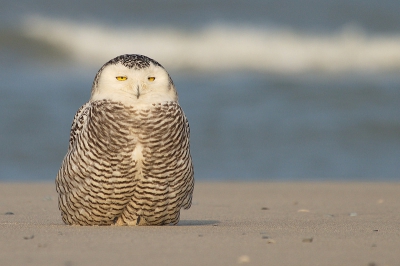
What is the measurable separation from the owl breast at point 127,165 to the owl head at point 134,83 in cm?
5

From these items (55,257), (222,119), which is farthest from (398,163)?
(55,257)

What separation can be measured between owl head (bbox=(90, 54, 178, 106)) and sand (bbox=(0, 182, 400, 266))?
800 millimetres

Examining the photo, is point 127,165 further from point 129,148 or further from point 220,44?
point 220,44

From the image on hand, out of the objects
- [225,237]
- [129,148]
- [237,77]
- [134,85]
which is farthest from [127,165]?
[237,77]

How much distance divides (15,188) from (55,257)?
207 inches

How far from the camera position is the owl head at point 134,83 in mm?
4781

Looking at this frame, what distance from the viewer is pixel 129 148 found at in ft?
15.6

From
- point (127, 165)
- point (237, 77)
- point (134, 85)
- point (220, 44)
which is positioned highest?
point (220, 44)

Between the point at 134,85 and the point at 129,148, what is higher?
the point at 134,85

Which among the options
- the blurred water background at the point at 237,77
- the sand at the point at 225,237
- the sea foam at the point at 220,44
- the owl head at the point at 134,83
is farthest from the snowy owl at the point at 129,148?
the sea foam at the point at 220,44

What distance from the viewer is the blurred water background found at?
1217 centimetres

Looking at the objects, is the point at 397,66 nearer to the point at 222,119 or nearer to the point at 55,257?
the point at 222,119

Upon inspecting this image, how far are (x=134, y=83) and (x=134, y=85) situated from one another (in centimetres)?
2

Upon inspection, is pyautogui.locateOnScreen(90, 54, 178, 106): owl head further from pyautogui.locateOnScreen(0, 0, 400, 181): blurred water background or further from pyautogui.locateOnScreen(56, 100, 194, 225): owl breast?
pyautogui.locateOnScreen(0, 0, 400, 181): blurred water background
